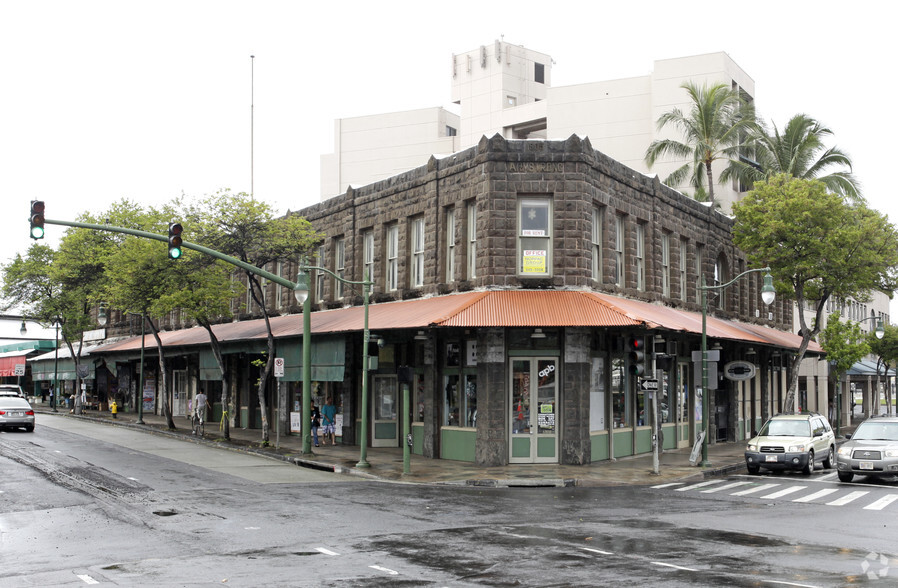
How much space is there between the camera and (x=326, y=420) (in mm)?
29234

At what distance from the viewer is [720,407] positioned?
1347 inches

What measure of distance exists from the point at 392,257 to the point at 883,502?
17235mm

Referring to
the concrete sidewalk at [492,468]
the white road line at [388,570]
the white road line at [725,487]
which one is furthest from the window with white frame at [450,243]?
the white road line at [388,570]

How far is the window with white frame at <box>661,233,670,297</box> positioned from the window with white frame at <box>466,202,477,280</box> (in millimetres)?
8244

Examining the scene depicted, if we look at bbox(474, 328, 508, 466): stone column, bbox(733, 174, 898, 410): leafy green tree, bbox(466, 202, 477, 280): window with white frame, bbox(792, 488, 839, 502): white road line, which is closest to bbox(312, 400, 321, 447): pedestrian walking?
bbox(474, 328, 508, 466): stone column

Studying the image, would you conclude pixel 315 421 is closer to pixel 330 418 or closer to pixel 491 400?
pixel 330 418

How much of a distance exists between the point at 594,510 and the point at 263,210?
1663 centimetres

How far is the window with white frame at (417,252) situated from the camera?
27.4 meters

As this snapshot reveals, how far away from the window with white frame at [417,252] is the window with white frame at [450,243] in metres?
1.48

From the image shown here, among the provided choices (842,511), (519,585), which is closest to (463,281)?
(842,511)

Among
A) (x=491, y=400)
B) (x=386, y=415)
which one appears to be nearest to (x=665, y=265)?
(x=491, y=400)

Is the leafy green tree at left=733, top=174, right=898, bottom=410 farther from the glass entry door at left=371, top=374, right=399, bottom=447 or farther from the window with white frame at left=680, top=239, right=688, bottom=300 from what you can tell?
the glass entry door at left=371, top=374, right=399, bottom=447

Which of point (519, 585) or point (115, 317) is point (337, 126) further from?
point (519, 585)

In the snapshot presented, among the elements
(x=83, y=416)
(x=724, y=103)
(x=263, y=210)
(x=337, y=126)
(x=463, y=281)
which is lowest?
(x=83, y=416)
